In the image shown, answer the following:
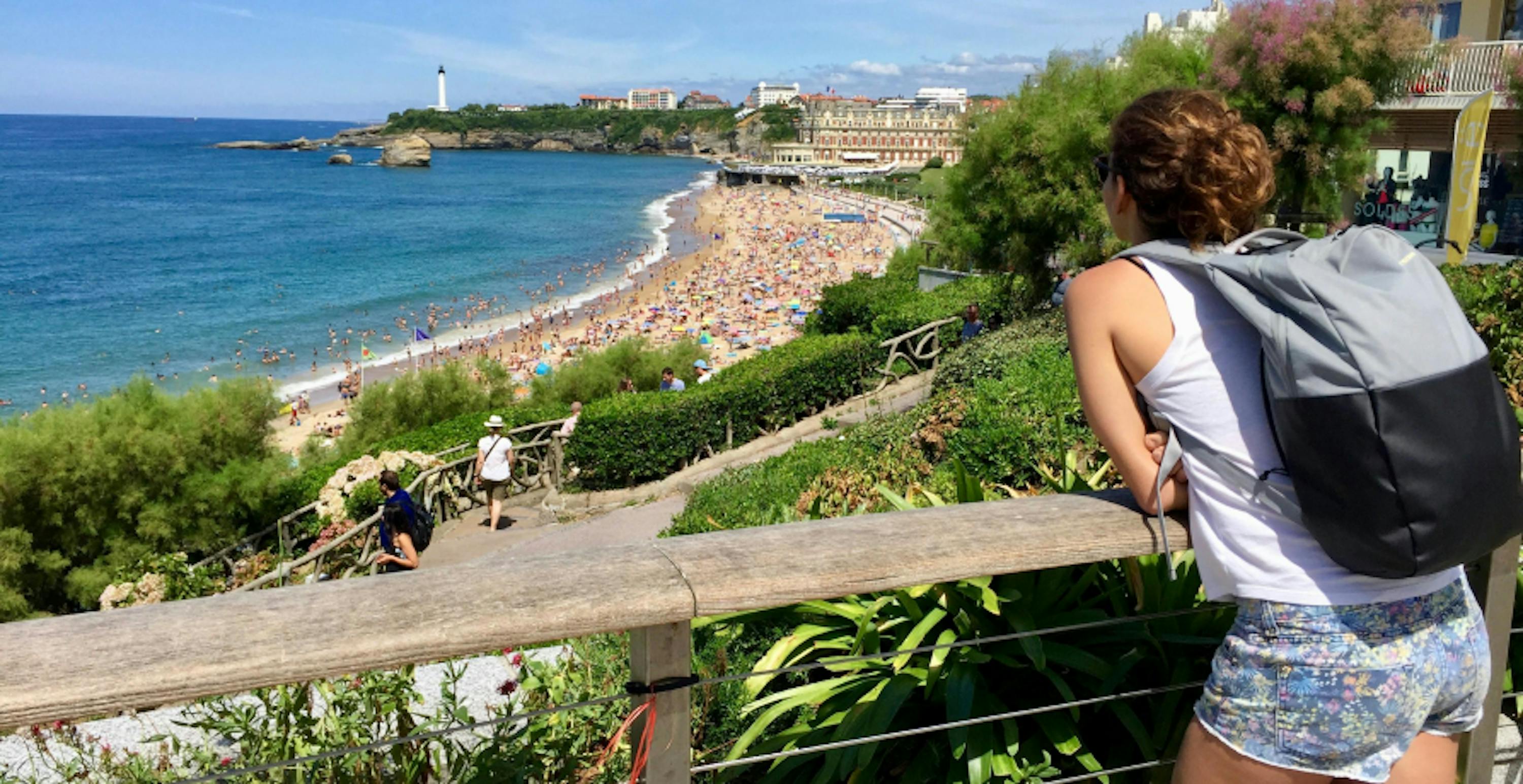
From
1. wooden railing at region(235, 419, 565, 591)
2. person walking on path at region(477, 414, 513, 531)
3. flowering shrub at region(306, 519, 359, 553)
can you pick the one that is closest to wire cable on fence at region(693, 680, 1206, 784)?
wooden railing at region(235, 419, 565, 591)

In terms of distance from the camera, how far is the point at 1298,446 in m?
1.58

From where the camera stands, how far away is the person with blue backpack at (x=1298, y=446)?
153 cm

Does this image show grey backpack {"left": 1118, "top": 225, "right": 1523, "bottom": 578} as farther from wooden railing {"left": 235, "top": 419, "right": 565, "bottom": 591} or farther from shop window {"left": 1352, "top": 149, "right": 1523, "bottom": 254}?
shop window {"left": 1352, "top": 149, "right": 1523, "bottom": 254}

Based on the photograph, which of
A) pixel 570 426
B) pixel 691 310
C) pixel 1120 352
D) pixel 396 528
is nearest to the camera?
pixel 1120 352

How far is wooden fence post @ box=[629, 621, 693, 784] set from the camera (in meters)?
1.67

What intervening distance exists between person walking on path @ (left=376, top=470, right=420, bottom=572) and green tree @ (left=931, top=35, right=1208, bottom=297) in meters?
12.5

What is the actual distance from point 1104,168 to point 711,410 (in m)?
14.6

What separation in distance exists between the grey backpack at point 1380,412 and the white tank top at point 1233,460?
0.04m

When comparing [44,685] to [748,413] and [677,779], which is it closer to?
[677,779]

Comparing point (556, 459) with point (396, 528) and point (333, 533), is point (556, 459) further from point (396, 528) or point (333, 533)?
point (396, 528)

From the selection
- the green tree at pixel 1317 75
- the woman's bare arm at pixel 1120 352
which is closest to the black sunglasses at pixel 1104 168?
the woman's bare arm at pixel 1120 352

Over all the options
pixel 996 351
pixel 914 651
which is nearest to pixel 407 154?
pixel 996 351

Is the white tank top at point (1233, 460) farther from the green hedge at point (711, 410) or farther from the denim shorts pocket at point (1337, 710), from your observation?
the green hedge at point (711, 410)

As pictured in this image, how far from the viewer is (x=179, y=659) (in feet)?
4.48
